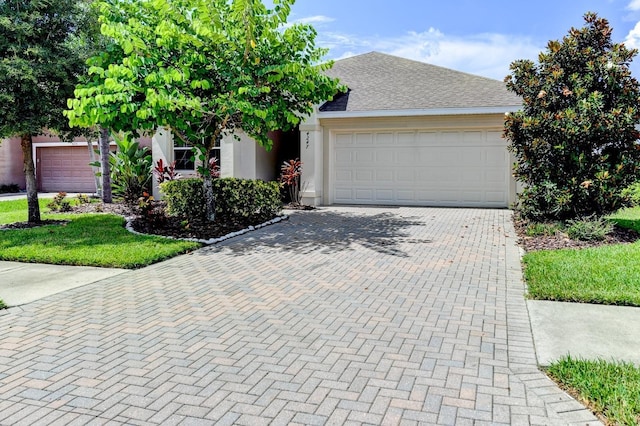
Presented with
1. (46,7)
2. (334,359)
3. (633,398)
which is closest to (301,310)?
(334,359)

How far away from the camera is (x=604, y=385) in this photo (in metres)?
3.29

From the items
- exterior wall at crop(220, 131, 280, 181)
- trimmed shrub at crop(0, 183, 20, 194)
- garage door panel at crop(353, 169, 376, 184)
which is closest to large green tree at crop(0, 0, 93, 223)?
exterior wall at crop(220, 131, 280, 181)

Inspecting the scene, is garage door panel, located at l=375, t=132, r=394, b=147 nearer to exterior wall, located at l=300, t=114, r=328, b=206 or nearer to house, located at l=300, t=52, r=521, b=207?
house, located at l=300, t=52, r=521, b=207

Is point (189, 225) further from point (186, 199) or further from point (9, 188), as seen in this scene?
point (9, 188)

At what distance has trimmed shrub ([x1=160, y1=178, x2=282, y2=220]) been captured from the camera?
11719 mm

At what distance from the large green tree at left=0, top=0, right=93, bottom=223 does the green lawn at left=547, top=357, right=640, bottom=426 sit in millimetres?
10314

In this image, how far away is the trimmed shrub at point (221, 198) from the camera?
1172cm

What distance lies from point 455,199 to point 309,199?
15.0 feet

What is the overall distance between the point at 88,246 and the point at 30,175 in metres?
4.07

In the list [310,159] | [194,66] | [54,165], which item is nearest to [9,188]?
[54,165]

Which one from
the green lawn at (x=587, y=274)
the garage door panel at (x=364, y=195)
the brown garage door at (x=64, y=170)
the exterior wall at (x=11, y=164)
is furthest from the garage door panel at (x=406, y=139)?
the exterior wall at (x=11, y=164)

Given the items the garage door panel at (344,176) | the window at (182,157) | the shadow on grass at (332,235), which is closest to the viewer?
the shadow on grass at (332,235)

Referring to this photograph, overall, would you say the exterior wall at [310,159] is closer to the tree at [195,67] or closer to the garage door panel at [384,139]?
the garage door panel at [384,139]

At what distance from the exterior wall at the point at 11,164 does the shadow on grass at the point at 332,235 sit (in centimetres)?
1880
